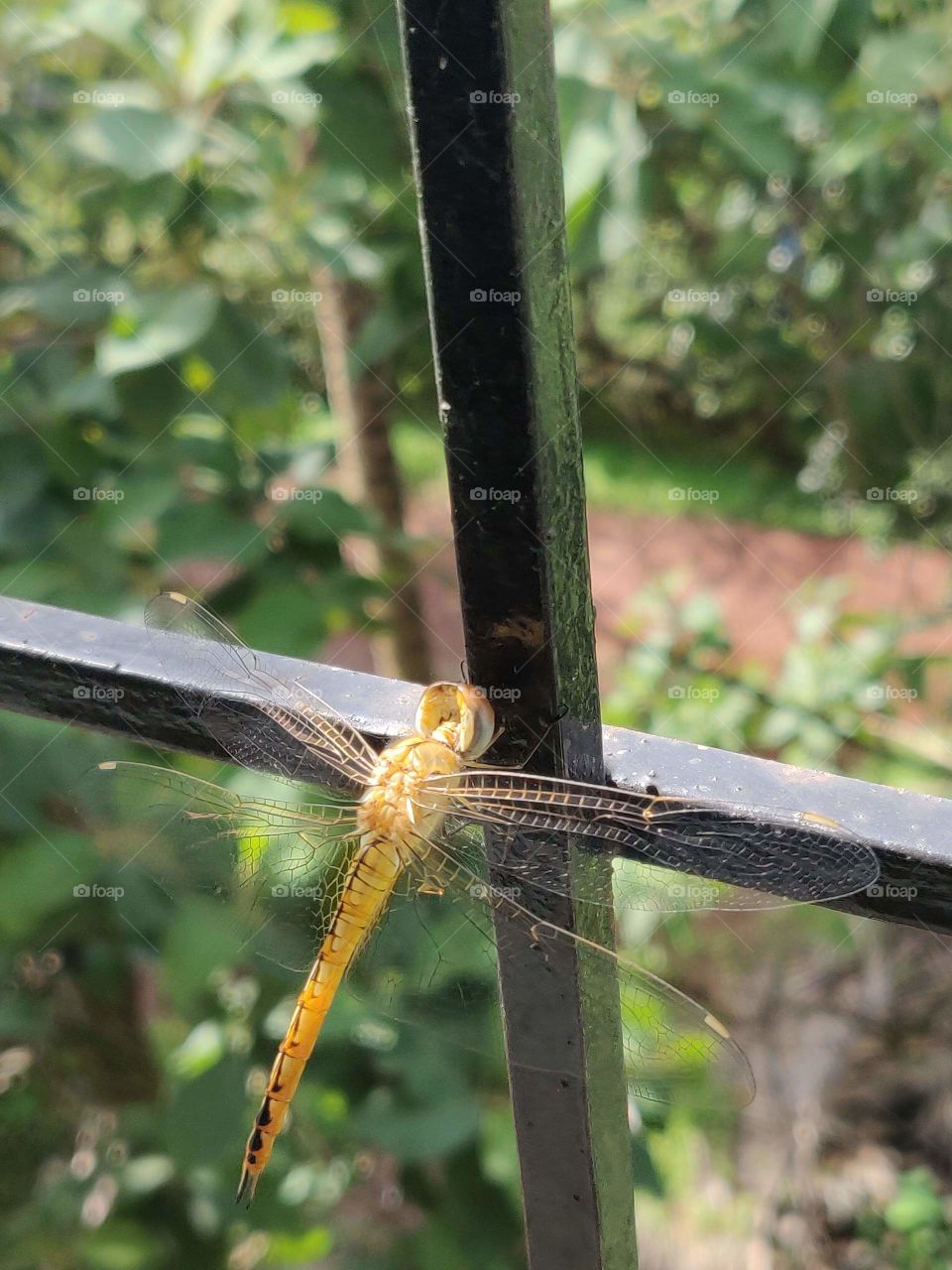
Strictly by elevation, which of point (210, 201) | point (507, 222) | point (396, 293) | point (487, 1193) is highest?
point (396, 293)

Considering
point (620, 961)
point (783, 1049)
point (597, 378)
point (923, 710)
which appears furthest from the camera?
point (597, 378)

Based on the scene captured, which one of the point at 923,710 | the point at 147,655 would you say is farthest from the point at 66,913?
the point at 923,710

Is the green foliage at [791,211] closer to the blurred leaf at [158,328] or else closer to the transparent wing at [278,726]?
the blurred leaf at [158,328]

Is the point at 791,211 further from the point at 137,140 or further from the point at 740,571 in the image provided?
the point at 740,571

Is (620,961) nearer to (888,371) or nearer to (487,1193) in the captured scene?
(487,1193)

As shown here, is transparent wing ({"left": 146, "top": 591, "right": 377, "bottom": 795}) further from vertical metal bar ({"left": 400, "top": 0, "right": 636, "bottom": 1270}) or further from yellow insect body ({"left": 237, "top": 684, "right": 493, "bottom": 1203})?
vertical metal bar ({"left": 400, "top": 0, "right": 636, "bottom": 1270})

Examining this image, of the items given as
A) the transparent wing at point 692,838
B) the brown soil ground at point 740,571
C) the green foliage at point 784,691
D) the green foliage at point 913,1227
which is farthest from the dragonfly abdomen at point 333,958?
the brown soil ground at point 740,571
